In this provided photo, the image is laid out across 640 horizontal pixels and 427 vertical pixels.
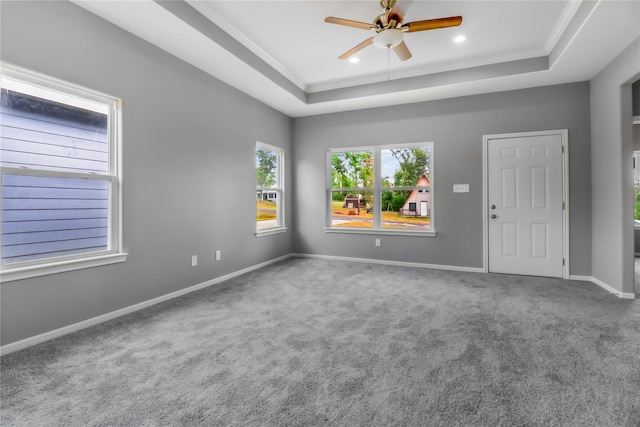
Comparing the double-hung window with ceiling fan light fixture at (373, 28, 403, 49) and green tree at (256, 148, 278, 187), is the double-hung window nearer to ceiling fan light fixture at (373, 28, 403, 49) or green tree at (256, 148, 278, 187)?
green tree at (256, 148, 278, 187)

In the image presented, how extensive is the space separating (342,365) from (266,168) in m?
3.77

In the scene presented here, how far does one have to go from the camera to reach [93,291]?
2.62 meters

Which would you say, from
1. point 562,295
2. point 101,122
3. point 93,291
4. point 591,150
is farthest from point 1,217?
point 591,150

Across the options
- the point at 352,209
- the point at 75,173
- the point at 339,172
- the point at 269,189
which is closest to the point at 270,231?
the point at 269,189

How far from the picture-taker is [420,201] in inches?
196

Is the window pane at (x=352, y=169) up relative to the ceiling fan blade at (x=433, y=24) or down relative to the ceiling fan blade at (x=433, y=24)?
down

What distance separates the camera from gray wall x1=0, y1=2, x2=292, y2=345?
226cm

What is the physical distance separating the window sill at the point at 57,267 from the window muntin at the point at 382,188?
11.5 feet

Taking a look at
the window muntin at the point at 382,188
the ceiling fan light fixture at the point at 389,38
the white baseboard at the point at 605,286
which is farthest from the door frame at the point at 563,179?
the ceiling fan light fixture at the point at 389,38

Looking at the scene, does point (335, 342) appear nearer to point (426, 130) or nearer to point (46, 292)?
point (46, 292)

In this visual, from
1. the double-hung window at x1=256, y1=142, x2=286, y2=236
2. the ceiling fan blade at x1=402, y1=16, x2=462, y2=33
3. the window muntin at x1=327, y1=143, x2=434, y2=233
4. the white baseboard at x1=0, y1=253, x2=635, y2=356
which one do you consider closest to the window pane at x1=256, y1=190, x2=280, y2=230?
the double-hung window at x1=256, y1=142, x2=286, y2=236

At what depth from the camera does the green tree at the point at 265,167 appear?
195 inches

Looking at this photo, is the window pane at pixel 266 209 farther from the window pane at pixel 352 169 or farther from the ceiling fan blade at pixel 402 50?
the ceiling fan blade at pixel 402 50

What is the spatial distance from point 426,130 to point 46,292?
490cm
